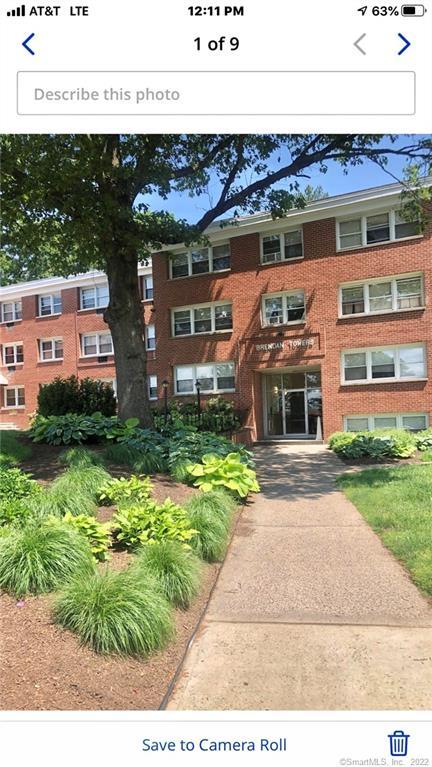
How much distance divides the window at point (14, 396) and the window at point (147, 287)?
27.5ft

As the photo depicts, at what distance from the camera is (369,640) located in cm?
250

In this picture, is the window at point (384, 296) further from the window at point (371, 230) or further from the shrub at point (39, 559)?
the shrub at point (39, 559)

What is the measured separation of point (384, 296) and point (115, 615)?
12.3m

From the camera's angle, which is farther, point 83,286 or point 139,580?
point 83,286

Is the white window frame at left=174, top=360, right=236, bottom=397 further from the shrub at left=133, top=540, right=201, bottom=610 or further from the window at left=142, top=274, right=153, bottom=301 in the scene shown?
the shrub at left=133, top=540, right=201, bottom=610

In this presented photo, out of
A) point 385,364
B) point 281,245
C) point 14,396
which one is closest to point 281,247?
point 281,245

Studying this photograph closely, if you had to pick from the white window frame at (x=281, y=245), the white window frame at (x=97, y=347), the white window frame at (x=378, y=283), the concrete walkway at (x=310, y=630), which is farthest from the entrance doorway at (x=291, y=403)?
the concrete walkway at (x=310, y=630)

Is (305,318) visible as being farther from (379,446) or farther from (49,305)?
(49,305)

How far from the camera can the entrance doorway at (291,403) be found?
14297 millimetres

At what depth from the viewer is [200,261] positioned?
16172 mm
